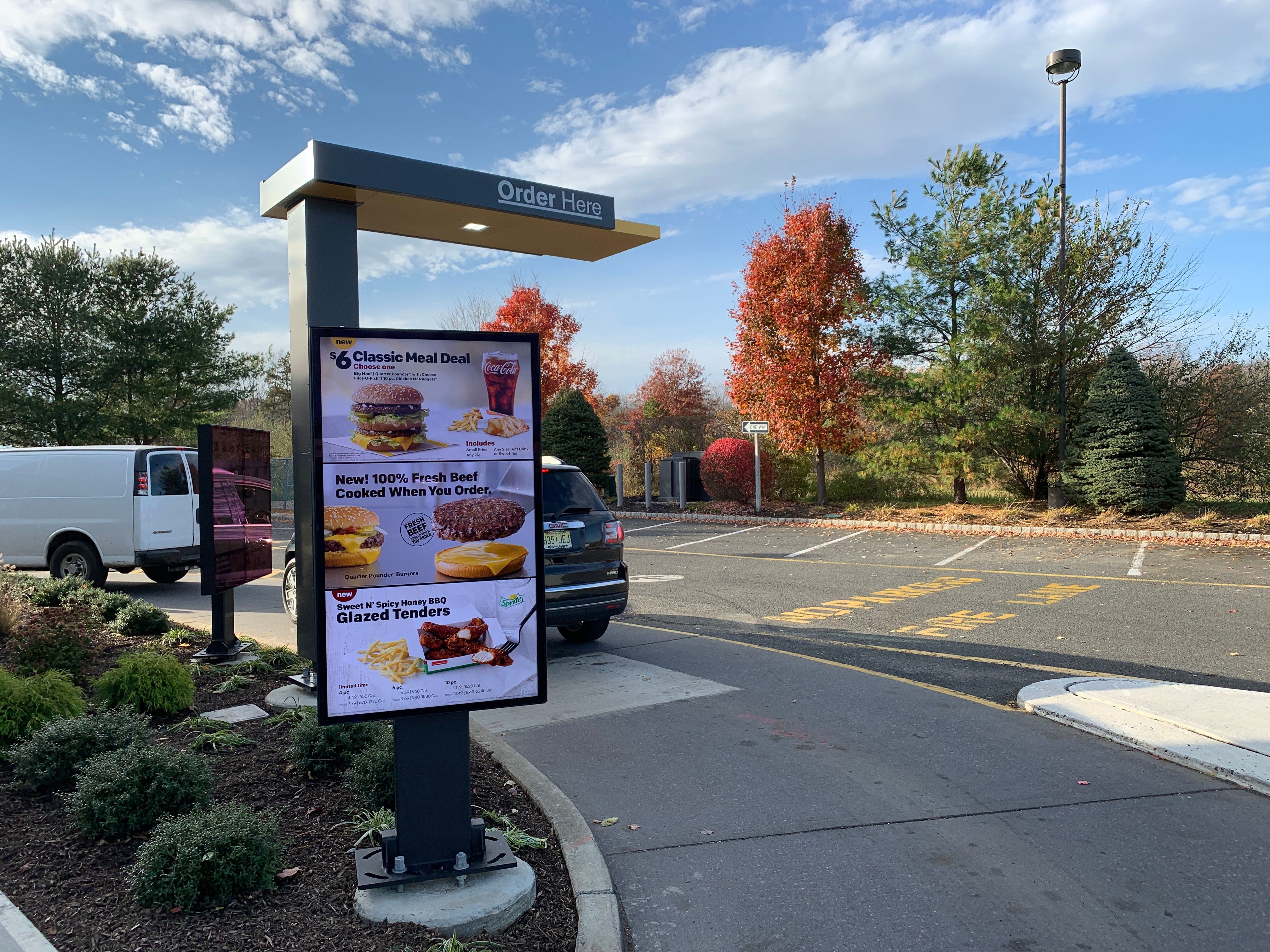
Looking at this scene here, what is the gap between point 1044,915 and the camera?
3.36m

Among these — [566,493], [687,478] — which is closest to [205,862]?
[566,493]

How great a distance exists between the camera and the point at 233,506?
698 cm

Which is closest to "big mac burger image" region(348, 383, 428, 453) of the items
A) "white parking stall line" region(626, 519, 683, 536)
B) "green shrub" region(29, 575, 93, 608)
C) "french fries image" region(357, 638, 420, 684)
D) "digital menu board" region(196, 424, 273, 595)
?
"french fries image" region(357, 638, 420, 684)

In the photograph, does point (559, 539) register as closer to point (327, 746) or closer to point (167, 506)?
point (327, 746)

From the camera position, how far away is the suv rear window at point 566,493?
7.68 m

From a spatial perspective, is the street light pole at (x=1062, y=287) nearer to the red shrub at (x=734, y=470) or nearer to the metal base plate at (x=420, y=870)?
the red shrub at (x=734, y=470)

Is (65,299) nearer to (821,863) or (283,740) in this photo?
(283,740)

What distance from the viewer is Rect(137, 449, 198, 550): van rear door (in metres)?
11.8

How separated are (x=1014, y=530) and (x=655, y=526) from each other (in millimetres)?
8503

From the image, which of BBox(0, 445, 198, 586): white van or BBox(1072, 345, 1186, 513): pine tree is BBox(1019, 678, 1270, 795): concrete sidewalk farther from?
BBox(1072, 345, 1186, 513): pine tree

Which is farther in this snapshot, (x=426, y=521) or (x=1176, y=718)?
(x=1176, y=718)

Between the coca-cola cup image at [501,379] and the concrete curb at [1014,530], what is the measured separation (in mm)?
11263

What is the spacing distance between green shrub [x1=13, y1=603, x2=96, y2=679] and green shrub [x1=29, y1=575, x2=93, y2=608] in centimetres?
302

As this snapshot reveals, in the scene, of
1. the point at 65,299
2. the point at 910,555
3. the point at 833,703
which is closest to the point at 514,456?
the point at 833,703
